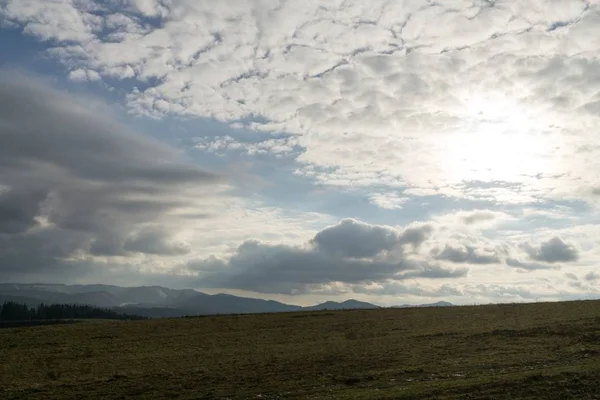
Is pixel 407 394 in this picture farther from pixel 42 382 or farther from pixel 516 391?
pixel 42 382

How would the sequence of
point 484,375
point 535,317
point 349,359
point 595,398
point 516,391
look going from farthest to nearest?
point 535,317 < point 349,359 < point 484,375 < point 516,391 < point 595,398

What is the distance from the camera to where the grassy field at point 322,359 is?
2831 cm

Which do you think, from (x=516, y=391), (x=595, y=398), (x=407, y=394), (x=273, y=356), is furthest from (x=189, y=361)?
(x=595, y=398)

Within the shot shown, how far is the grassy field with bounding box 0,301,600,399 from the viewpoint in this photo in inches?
1115

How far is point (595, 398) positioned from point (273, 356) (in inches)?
1045

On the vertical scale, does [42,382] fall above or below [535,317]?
below

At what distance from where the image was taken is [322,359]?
41219 mm

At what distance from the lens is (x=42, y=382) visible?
123 ft

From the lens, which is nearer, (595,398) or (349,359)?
(595,398)

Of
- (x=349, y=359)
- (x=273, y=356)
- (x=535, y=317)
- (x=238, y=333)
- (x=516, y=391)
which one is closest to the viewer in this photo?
(x=516, y=391)

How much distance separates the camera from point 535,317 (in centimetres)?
6047

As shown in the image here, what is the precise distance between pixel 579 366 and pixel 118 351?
42.2 m

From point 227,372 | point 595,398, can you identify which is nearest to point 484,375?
point 595,398

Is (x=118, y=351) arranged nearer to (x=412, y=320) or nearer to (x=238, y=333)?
(x=238, y=333)
